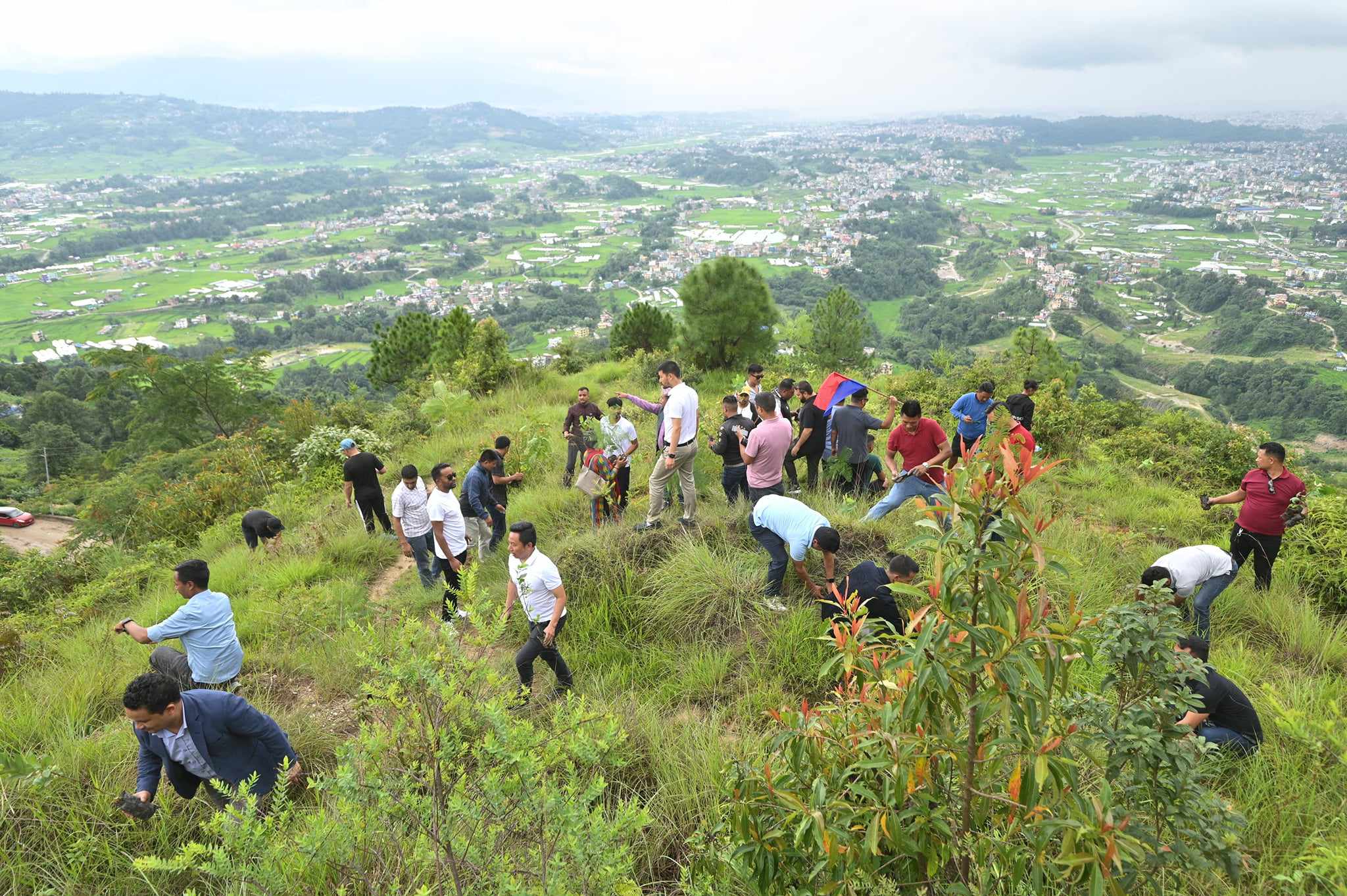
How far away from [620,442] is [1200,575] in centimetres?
565

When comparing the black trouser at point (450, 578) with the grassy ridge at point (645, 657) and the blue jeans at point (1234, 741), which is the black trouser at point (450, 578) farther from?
the blue jeans at point (1234, 741)

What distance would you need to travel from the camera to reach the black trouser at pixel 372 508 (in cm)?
835

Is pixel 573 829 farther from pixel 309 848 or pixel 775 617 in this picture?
pixel 775 617

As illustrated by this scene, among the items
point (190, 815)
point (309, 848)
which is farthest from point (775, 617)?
point (190, 815)

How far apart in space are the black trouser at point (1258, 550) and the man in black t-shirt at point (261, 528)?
10329mm

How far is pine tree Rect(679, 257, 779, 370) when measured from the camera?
1839cm

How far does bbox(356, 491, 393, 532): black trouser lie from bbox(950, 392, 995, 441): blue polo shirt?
7403mm

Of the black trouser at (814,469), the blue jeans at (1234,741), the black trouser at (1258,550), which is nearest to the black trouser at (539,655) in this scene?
the black trouser at (814,469)

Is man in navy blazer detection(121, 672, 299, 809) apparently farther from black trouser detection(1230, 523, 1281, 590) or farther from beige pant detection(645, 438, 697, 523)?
black trouser detection(1230, 523, 1281, 590)

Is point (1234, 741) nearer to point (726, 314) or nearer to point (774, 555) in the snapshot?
point (774, 555)

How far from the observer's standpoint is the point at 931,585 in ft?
5.98

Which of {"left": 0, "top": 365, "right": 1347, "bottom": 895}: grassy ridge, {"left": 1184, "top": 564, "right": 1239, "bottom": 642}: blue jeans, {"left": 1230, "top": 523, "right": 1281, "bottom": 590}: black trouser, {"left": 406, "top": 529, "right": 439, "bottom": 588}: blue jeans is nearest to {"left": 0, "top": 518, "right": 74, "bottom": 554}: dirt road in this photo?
{"left": 0, "top": 365, "right": 1347, "bottom": 895}: grassy ridge

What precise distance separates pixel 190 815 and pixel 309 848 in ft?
6.46

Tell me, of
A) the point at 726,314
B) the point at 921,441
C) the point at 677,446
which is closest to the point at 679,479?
the point at 677,446
